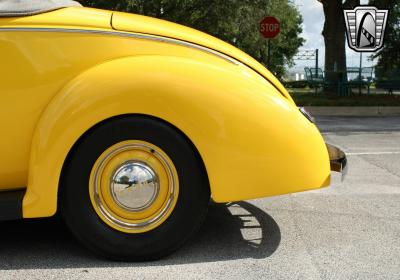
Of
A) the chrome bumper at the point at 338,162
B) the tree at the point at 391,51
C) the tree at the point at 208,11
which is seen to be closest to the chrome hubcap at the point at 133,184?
the chrome bumper at the point at 338,162

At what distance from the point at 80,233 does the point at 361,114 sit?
11.3m

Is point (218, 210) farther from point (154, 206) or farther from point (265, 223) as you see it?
point (154, 206)

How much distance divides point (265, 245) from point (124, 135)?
3.75 ft

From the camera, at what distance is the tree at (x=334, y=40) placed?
54.0ft

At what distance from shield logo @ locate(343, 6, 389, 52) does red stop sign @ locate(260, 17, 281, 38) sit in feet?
7.76

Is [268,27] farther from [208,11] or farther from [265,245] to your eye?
[265,245]

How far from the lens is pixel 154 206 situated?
2.96 m

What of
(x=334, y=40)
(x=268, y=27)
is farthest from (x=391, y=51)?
(x=268, y=27)

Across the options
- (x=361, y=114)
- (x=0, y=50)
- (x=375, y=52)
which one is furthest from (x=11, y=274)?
(x=375, y=52)

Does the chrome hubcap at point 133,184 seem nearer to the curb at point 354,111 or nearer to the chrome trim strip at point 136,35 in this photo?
the chrome trim strip at point 136,35

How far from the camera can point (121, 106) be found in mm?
2834

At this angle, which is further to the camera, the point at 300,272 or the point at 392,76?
the point at 392,76

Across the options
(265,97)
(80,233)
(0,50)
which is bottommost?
(80,233)

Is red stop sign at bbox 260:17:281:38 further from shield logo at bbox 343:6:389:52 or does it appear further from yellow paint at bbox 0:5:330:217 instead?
yellow paint at bbox 0:5:330:217
